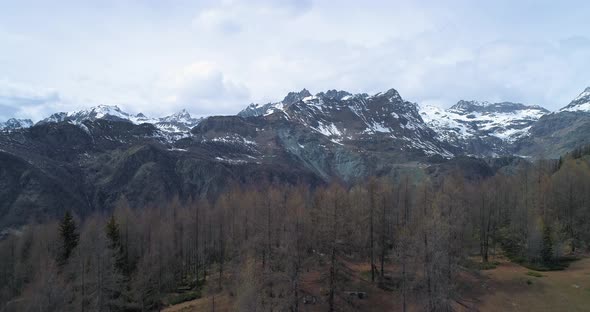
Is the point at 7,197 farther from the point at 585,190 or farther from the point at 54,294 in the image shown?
the point at 585,190

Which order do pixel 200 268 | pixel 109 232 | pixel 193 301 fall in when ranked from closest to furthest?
1. pixel 193 301
2. pixel 109 232
3. pixel 200 268

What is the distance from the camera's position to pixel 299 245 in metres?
49.8

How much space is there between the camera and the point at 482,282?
55.5 metres

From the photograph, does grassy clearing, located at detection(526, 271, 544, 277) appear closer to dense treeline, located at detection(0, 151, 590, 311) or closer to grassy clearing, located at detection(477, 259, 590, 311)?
grassy clearing, located at detection(477, 259, 590, 311)

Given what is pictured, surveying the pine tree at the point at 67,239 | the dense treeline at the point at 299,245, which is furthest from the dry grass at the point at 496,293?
the pine tree at the point at 67,239

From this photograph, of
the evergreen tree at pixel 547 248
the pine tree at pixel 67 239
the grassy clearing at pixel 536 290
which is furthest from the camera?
the pine tree at pixel 67 239

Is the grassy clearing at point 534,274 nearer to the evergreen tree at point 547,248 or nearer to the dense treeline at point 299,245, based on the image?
the dense treeline at point 299,245

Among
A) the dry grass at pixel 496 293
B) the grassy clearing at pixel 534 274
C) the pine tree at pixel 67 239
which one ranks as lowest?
the dry grass at pixel 496 293

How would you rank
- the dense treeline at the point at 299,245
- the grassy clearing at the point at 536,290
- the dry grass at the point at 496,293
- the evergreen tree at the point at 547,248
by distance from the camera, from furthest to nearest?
the evergreen tree at the point at 547,248, the dry grass at the point at 496,293, the grassy clearing at the point at 536,290, the dense treeline at the point at 299,245

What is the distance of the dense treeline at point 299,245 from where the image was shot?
150 feet

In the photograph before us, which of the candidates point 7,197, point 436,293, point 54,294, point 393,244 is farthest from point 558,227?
point 7,197

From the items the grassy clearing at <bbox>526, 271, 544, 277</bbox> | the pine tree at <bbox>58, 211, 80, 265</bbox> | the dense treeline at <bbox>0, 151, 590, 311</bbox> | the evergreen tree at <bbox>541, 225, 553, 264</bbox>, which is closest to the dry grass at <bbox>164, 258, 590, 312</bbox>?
the grassy clearing at <bbox>526, 271, 544, 277</bbox>

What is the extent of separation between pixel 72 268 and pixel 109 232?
661 inches

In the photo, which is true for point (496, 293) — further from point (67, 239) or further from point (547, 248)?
point (67, 239)
